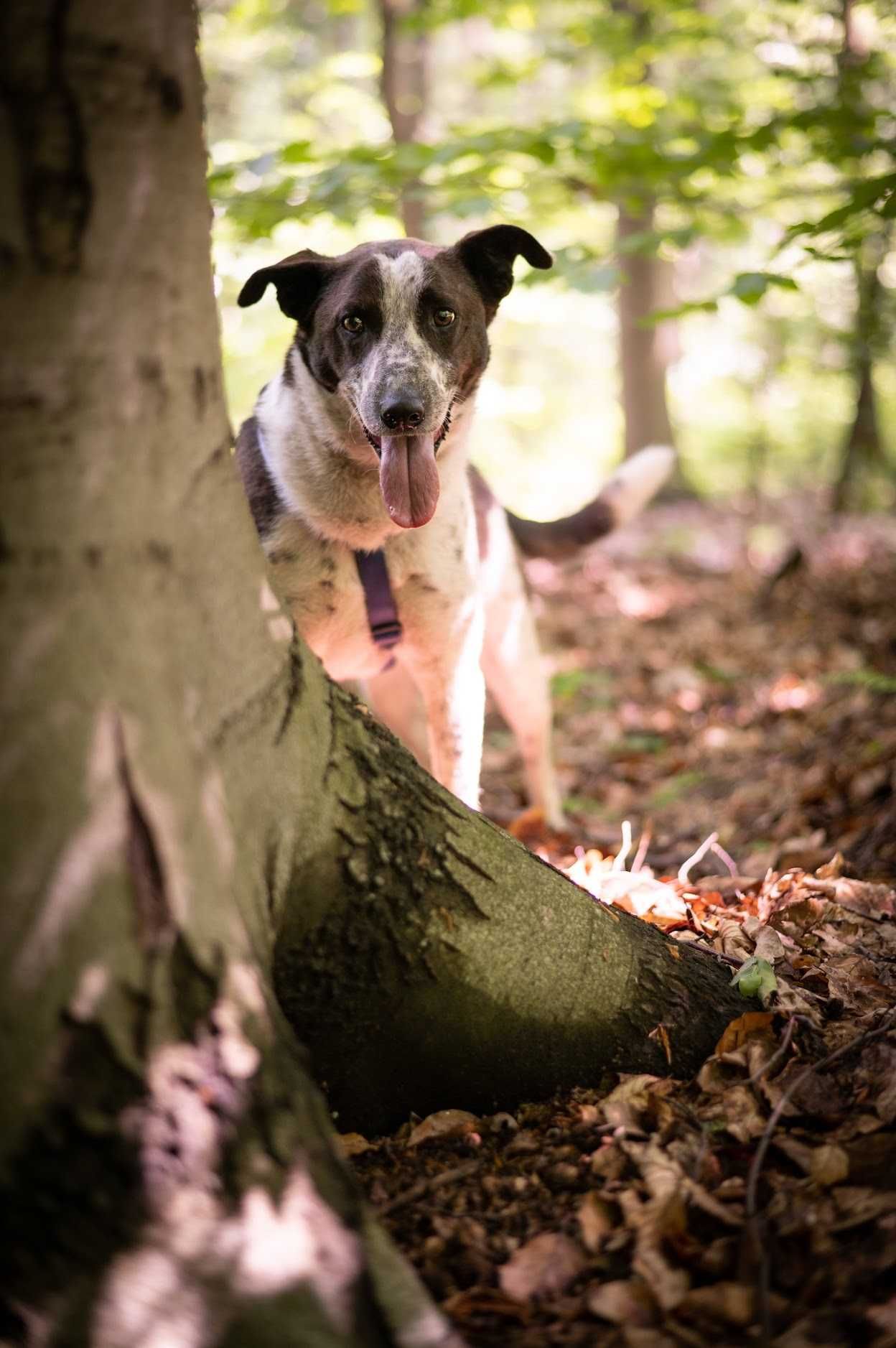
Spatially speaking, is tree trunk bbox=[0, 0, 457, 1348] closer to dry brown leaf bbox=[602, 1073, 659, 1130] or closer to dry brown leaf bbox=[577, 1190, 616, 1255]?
dry brown leaf bbox=[577, 1190, 616, 1255]

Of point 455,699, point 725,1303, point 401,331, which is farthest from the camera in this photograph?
point 455,699

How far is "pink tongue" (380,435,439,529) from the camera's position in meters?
3.36

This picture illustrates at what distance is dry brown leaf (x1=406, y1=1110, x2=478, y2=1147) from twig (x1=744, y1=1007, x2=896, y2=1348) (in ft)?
1.81

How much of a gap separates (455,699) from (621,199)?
4.87m

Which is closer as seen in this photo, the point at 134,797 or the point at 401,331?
the point at 134,797

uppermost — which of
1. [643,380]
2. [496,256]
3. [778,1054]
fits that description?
[643,380]

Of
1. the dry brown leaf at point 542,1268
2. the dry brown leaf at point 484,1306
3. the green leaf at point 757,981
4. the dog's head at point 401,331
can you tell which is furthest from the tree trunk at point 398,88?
the dry brown leaf at point 484,1306

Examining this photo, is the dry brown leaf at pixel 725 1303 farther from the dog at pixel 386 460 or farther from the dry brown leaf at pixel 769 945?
the dog at pixel 386 460

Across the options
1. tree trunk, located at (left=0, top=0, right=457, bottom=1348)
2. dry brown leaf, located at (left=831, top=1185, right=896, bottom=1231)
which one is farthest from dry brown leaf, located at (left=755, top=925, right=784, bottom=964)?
tree trunk, located at (left=0, top=0, right=457, bottom=1348)

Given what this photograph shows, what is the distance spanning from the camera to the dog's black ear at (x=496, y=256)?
3768mm

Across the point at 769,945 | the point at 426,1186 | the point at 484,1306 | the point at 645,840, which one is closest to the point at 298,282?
the point at 645,840

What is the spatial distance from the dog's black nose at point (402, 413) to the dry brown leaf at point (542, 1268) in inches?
90.0

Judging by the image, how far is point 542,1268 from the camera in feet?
5.93

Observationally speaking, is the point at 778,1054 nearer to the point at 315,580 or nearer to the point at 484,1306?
the point at 484,1306
